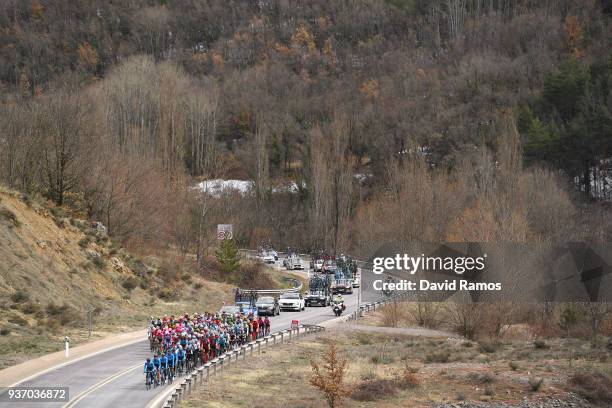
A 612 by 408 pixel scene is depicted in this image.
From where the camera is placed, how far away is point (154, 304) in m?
54.9

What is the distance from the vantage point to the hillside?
4234cm

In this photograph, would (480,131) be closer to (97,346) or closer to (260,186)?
(260,186)

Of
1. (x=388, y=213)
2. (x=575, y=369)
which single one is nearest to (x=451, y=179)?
(x=388, y=213)

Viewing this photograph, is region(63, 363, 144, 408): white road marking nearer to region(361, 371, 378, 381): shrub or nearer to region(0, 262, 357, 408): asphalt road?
region(0, 262, 357, 408): asphalt road

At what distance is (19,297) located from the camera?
147 feet

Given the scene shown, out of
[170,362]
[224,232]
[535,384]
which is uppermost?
[224,232]

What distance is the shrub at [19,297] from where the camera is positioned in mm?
44500

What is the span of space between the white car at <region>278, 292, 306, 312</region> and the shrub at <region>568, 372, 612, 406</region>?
23.7m

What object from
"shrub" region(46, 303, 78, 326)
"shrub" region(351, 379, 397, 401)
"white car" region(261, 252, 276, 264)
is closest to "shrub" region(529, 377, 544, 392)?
"shrub" region(351, 379, 397, 401)

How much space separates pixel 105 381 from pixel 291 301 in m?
29.7

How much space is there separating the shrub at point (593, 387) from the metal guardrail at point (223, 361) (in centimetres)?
1352

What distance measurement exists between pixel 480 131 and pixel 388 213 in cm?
4151

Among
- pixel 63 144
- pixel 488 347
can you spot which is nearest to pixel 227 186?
pixel 63 144

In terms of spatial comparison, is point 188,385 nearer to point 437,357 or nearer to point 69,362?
point 69,362
